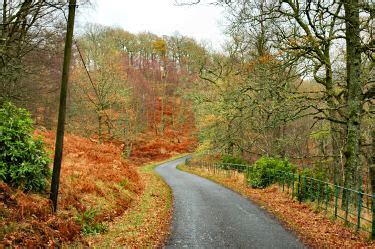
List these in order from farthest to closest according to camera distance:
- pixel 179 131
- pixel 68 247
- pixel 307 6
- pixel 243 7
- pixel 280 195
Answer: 1. pixel 179 131
2. pixel 280 195
3. pixel 243 7
4. pixel 307 6
5. pixel 68 247

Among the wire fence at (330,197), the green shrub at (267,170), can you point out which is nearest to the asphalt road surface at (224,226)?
the wire fence at (330,197)

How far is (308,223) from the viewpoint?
36.5 feet

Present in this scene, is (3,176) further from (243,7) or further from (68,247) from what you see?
(243,7)

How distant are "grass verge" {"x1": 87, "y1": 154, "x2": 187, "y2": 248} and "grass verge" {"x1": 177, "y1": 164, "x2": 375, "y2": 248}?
4.03 m

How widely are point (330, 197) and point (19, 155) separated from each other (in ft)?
39.3

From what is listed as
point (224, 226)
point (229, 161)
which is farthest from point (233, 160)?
point (224, 226)

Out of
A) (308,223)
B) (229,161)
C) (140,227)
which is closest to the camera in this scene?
(140,227)

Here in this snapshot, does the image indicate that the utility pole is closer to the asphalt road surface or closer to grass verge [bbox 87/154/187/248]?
grass verge [bbox 87/154/187/248]

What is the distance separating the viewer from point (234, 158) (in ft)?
100

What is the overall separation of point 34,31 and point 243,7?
12553mm

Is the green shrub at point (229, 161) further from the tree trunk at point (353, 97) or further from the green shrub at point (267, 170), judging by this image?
the tree trunk at point (353, 97)

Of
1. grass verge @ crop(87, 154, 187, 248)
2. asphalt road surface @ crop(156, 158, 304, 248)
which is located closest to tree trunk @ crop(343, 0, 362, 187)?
asphalt road surface @ crop(156, 158, 304, 248)

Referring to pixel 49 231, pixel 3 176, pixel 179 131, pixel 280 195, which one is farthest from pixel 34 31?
pixel 179 131

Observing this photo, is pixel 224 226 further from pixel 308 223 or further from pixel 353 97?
pixel 353 97
